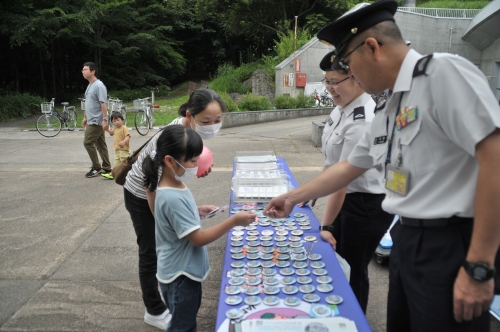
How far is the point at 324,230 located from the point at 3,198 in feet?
16.6

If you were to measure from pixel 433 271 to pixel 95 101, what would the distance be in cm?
608

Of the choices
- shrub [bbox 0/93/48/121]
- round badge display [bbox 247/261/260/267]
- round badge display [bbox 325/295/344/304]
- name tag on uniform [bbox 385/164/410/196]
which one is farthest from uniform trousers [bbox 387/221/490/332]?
shrub [bbox 0/93/48/121]

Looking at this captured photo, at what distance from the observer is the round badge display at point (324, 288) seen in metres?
1.58

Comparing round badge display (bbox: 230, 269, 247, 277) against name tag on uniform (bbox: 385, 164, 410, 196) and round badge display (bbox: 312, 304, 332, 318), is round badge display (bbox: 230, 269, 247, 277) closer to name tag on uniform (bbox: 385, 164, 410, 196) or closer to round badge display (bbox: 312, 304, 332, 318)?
round badge display (bbox: 312, 304, 332, 318)

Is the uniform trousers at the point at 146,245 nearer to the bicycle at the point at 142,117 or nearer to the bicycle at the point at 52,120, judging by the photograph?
the bicycle at the point at 142,117

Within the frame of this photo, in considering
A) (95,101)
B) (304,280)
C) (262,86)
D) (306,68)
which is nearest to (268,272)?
(304,280)

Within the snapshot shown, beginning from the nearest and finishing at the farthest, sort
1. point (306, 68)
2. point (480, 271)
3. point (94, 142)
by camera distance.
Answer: point (480, 271), point (94, 142), point (306, 68)

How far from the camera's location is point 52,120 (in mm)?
11734

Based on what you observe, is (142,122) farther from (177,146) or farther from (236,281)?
(236,281)

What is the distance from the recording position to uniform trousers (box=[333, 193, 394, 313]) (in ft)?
7.25

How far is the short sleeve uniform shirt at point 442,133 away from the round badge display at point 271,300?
0.58m

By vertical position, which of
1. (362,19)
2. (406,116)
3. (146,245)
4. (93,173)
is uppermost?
(362,19)

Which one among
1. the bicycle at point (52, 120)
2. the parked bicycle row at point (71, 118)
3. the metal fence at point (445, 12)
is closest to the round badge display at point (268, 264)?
the parked bicycle row at point (71, 118)

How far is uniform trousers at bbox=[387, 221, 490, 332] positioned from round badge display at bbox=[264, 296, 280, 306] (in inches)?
19.4
